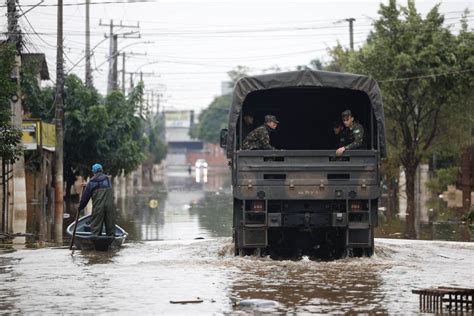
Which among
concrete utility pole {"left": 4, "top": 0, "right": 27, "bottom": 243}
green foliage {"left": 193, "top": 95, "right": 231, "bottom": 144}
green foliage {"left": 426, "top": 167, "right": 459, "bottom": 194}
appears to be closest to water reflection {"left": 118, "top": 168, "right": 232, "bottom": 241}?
concrete utility pole {"left": 4, "top": 0, "right": 27, "bottom": 243}

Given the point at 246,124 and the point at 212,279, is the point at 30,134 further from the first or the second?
the point at 212,279

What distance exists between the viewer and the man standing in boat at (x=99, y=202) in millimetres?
22281

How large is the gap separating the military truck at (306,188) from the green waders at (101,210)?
2.65 metres

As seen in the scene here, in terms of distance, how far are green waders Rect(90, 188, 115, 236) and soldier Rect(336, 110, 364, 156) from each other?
4.68 m

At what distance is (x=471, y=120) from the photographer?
161ft

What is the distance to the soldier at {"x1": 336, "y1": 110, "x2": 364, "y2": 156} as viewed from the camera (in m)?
20.7

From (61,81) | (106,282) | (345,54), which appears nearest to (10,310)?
(106,282)

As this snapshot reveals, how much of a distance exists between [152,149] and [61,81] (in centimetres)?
8128

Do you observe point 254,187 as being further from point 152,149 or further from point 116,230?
point 152,149

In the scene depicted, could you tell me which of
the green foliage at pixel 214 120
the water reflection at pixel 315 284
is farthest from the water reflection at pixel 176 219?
the green foliage at pixel 214 120

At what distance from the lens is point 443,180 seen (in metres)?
65.1

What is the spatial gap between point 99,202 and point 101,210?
7.3 inches

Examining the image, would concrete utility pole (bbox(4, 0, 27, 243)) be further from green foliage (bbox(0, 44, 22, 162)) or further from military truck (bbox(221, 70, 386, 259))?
military truck (bbox(221, 70, 386, 259))

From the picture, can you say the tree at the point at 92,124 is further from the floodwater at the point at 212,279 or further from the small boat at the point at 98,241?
the small boat at the point at 98,241
